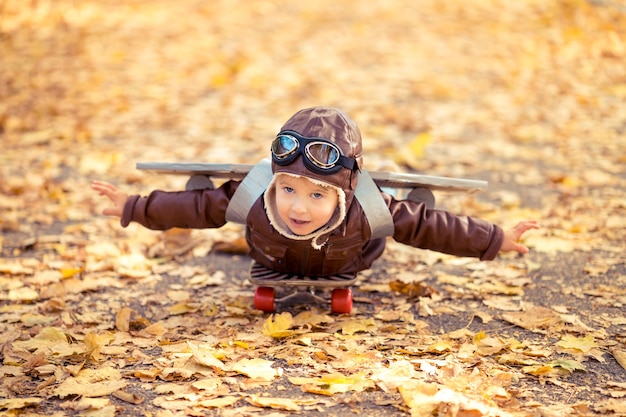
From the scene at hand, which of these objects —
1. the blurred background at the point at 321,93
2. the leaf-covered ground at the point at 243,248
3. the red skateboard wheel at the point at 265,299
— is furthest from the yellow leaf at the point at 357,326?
the blurred background at the point at 321,93

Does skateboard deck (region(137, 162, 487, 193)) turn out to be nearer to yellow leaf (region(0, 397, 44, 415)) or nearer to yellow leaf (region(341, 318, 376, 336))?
yellow leaf (region(341, 318, 376, 336))

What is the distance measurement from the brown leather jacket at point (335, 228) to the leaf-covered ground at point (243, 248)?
0.31m

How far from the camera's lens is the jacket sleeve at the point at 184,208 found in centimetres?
344

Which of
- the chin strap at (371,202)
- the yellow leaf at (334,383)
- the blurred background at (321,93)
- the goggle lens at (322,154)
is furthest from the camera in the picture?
the blurred background at (321,93)

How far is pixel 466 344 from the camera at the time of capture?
318 centimetres

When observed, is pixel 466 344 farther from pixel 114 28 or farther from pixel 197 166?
pixel 114 28

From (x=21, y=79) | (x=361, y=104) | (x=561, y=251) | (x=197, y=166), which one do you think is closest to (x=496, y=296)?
(x=561, y=251)

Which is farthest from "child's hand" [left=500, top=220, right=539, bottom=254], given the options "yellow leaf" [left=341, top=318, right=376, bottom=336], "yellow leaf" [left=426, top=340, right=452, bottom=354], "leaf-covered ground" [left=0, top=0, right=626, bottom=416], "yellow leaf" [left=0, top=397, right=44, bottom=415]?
"yellow leaf" [left=0, top=397, right=44, bottom=415]

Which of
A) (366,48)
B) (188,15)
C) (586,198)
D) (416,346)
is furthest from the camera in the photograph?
(188,15)

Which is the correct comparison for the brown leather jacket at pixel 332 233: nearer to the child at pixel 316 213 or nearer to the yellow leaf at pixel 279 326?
the child at pixel 316 213

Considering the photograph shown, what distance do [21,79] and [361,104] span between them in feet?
12.1

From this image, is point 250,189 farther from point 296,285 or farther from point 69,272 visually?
point 69,272

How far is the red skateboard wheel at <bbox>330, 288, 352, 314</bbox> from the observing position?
139 inches

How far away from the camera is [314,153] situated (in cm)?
299
